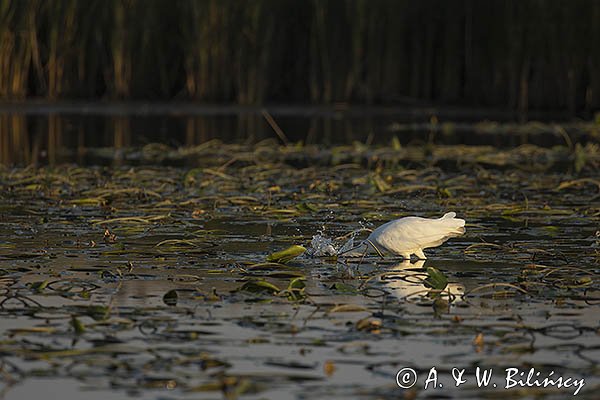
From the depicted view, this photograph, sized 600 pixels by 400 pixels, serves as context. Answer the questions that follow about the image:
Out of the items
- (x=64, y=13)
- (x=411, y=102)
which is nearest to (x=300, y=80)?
(x=411, y=102)

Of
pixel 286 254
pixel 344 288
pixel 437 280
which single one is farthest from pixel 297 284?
pixel 286 254

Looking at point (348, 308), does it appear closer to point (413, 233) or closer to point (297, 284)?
point (297, 284)

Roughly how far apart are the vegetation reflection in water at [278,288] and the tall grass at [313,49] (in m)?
9.34

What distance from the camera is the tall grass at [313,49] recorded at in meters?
18.7

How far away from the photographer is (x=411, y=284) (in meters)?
5.54

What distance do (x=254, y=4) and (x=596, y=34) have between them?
15.6 ft

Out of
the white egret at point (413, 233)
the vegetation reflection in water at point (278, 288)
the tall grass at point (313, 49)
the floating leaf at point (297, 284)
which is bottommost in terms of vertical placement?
the vegetation reflection in water at point (278, 288)

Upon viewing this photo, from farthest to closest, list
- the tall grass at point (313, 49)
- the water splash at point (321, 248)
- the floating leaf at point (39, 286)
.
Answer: the tall grass at point (313, 49), the water splash at point (321, 248), the floating leaf at point (39, 286)

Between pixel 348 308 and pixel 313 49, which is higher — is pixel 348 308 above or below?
below

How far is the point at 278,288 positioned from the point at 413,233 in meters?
0.83

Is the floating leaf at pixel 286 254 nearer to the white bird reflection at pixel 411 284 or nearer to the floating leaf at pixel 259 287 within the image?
the white bird reflection at pixel 411 284

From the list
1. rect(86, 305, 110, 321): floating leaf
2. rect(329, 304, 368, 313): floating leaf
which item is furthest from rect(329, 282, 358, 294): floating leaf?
rect(86, 305, 110, 321): floating leaf

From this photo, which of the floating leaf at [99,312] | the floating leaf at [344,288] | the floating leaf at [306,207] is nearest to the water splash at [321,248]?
the floating leaf at [344,288]

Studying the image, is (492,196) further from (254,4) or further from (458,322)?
(254,4)
